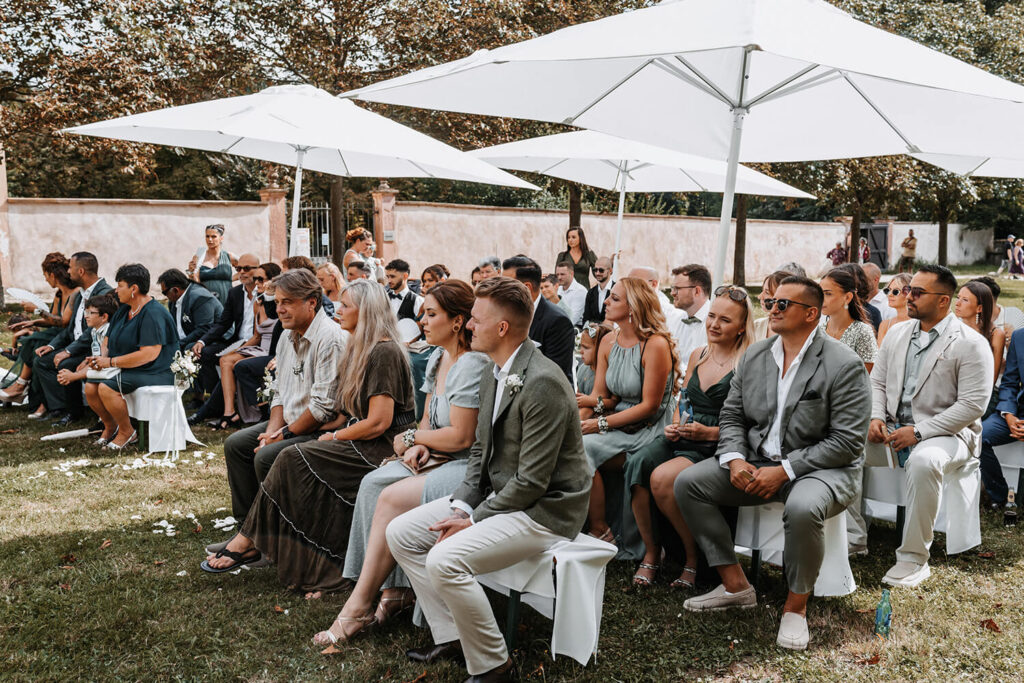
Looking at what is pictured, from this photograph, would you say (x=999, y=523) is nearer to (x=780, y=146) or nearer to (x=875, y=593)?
(x=875, y=593)

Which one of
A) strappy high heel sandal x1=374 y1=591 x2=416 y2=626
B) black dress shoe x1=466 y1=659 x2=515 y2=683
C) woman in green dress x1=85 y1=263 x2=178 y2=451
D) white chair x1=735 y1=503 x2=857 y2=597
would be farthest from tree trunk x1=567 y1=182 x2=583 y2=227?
black dress shoe x1=466 y1=659 x2=515 y2=683

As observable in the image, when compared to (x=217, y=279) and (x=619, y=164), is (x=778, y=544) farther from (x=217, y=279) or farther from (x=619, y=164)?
(x=619, y=164)

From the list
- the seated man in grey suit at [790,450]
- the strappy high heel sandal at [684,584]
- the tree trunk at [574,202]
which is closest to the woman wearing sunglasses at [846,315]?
the seated man in grey suit at [790,450]

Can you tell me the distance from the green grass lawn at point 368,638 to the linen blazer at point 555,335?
5.36ft

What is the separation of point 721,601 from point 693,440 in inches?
34.6

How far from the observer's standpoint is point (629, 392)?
5180mm

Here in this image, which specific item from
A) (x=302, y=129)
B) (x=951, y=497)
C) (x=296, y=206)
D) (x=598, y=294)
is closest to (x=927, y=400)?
(x=951, y=497)

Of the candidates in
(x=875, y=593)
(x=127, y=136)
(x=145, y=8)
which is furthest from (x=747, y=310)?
(x=145, y=8)

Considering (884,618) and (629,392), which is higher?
(629,392)

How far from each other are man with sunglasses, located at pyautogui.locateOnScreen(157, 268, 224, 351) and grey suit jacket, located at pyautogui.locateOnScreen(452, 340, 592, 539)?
593cm

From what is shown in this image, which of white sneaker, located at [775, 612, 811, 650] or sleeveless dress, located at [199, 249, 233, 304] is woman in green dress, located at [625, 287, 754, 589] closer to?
white sneaker, located at [775, 612, 811, 650]

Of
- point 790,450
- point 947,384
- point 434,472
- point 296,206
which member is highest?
point 296,206

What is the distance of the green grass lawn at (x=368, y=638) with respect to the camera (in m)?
3.76

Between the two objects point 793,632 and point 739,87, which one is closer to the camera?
point 793,632
